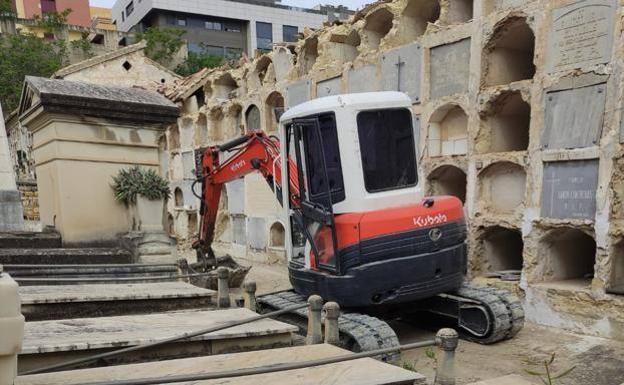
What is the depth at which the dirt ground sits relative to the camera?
198 inches

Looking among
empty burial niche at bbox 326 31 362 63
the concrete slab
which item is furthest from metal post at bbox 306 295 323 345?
empty burial niche at bbox 326 31 362 63

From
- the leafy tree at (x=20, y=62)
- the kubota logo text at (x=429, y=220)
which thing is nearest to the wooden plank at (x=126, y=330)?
the kubota logo text at (x=429, y=220)

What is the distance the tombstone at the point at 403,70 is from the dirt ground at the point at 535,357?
4272 mm

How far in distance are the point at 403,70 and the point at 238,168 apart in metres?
3.58

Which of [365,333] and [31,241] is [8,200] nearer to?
[31,241]

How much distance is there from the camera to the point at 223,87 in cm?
1541

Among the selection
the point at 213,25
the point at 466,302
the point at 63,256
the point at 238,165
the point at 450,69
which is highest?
the point at 213,25

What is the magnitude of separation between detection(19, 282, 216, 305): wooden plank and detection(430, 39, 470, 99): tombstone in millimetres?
5726

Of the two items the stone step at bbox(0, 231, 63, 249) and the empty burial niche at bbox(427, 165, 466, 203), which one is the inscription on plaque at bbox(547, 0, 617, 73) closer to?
the empty burial niche at bbox(427, 165, 466, 203)

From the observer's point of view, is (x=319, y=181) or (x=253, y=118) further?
(x=253, y=118)

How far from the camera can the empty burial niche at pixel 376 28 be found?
375 inches

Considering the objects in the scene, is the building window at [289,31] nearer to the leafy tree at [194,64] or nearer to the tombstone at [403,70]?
the leafy tree at [194,64]

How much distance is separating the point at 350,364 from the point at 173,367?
89cm

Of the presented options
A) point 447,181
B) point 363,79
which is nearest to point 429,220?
point 447,181
